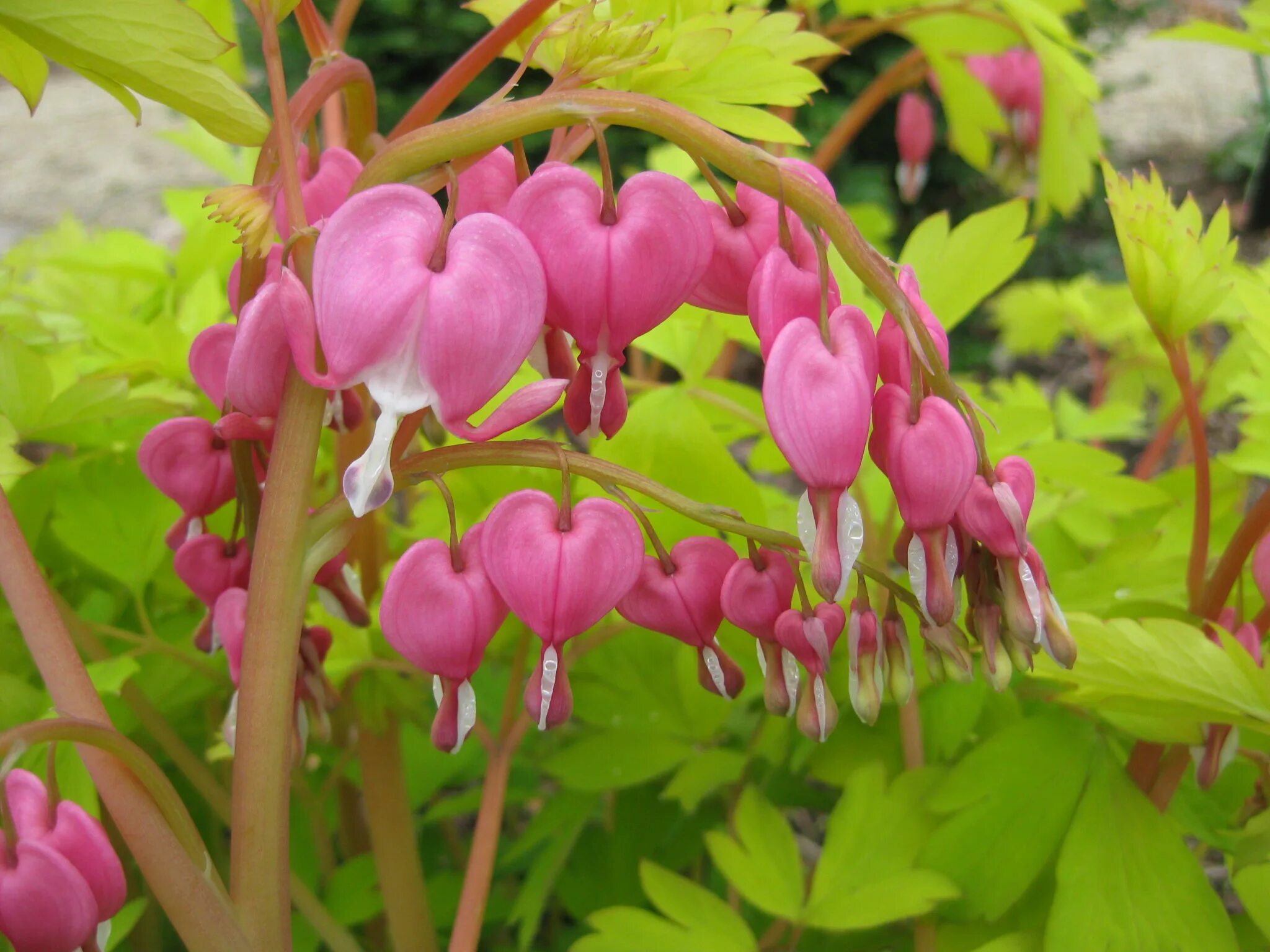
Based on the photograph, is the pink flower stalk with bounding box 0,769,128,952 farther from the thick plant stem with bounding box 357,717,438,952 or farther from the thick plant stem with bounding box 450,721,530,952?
the thick plant stem with bounding box 357,717,438,952

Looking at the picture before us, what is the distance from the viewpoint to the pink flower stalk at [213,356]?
0.68 metres

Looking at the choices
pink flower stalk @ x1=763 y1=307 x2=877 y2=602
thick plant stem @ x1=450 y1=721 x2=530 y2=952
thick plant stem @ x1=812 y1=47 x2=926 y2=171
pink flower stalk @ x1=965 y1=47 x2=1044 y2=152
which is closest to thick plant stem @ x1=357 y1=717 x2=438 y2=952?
thick plant stem @ x1=450 y1=721 x2=530 y2=952

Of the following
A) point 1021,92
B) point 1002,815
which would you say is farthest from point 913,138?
point 1002,815

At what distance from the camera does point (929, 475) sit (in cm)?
52

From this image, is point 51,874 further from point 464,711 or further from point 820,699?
point 820,699

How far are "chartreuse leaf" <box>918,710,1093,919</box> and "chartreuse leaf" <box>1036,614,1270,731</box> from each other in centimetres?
16

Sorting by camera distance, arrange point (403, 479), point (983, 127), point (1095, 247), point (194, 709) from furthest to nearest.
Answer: point (1095, 247) → point (983, 127) → point (194, 709) → point (403, 479)

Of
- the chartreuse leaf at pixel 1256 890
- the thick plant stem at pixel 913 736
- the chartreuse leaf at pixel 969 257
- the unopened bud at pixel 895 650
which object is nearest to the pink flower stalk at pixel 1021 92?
the chartreuse leaf at pixel 969 257

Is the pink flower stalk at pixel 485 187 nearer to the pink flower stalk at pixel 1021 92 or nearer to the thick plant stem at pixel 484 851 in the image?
the thick plant stem at pixel 484 851

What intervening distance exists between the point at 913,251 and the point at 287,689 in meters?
0.72

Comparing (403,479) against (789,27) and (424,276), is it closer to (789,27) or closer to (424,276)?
(424,276)

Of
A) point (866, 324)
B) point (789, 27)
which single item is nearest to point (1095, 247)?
point (789, 27)

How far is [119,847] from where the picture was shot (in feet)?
3.21

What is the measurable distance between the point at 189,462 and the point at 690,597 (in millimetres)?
370
